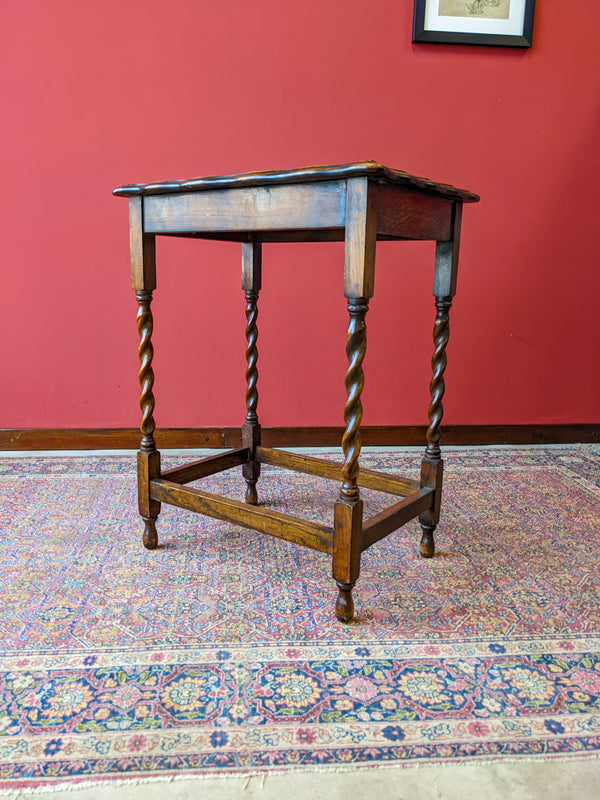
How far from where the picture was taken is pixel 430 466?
2012 millimetres

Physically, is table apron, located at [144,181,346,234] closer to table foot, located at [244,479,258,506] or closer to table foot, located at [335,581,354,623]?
table foot, located at [335,581,354,623]

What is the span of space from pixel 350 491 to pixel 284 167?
1947 mm

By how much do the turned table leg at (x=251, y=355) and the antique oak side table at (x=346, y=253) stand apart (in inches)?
3.9

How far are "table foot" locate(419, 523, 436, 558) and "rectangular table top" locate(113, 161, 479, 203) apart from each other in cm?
102

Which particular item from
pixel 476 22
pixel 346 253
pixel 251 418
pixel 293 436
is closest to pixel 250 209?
pixel 346 253


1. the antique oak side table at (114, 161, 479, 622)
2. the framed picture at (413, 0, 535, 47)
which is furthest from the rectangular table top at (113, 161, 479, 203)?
the framed picture at (413, 0, 535, 47)

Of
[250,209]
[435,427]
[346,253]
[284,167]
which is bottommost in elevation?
[435,427]

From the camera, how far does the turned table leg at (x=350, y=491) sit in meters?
1.55

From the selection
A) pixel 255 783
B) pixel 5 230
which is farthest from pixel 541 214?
pixel 255 783

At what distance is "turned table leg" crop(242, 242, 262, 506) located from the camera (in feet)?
7.76

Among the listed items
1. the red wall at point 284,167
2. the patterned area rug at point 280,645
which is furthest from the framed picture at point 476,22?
the patterned area rug at point 280,645

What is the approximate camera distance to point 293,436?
321 centimetres

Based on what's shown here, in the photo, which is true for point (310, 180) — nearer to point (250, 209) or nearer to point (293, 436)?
point (250, 209)

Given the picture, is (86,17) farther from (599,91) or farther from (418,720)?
(418,720)
